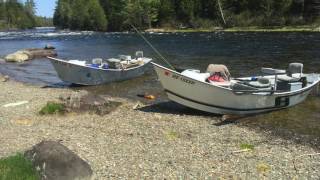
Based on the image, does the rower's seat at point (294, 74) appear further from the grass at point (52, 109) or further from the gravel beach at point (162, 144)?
the grass at point (52, 109)

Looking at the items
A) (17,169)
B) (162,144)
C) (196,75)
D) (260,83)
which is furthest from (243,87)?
(17,169)

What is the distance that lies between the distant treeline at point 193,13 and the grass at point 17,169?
255 ft

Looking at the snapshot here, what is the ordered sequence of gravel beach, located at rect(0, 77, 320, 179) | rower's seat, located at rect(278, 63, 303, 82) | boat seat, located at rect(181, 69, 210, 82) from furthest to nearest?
rower's seat, located at rect(278, 63, 303, 82)
boat seat, located at rect(181, 69, 210, 82)
gravel beach, located at rect(0, 77, 320, 179)

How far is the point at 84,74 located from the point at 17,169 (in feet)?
58.0

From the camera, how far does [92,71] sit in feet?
90.5

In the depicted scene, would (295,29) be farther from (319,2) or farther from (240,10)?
(240,10)

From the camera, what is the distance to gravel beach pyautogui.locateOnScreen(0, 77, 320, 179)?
1198cm

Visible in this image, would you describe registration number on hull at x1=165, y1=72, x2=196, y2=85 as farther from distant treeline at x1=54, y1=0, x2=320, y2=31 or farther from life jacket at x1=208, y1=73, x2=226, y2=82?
distant treeline at x1=54, y1=0, x2=320, y2=31

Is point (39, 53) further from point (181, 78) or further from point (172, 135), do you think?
point (172, 135)

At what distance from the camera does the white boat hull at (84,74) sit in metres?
27.5

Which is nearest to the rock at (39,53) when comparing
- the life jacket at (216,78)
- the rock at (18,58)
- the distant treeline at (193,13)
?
the rock at (18,58)

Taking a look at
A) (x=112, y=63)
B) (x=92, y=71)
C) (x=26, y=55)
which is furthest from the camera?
(x=26, y=55)

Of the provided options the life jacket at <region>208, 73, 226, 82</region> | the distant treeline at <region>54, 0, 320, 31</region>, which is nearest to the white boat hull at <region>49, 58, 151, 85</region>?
the life jacket at <region>208, 73, 226, 82</region>

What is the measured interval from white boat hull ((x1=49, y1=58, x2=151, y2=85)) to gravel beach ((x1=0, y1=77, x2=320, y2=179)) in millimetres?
7398
